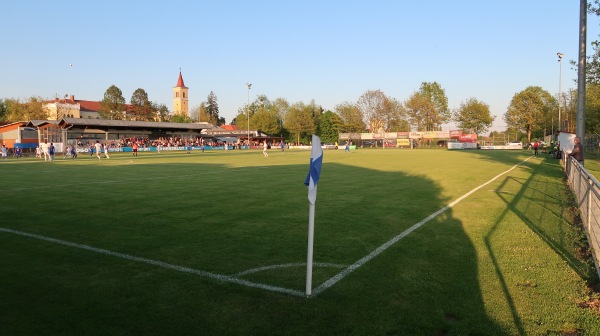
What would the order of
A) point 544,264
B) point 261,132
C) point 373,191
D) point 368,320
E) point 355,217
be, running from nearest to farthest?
point 368,320 → point 544,264 → point 355,217 → point 373,191 → point 261,132

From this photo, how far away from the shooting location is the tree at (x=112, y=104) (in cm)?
11094

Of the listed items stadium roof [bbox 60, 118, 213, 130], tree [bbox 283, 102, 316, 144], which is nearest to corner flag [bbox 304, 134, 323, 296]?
stadium roof [bbox 60, 118, 213, 130]

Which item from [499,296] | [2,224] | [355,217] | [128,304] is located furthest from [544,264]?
[2,224]

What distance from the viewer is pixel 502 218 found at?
9906mm

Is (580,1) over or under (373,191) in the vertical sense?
over

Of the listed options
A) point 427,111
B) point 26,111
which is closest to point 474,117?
point 427,111

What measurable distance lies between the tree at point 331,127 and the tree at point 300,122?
3.23 m

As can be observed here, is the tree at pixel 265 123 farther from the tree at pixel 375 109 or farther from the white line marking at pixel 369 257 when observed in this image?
the white line marking at pixel 369 257

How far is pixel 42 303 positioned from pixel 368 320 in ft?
12.8

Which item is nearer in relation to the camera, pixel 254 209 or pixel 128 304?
pixel 128 304

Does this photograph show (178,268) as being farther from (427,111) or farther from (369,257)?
(427,111)

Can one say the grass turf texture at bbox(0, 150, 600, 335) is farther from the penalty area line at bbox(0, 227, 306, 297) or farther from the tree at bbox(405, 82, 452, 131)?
the tree at bbox(405, 82, 452, 131)

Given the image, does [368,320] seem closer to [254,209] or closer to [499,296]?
[499,296]

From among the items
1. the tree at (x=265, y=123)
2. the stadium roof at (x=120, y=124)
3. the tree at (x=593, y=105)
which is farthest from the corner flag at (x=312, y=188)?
the tree at (x=265, y=123)
